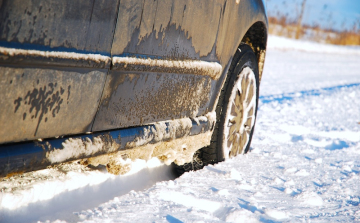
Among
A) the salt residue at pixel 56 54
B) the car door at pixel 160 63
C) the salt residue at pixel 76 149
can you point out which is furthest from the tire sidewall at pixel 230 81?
the salt residue at pixel 56 54

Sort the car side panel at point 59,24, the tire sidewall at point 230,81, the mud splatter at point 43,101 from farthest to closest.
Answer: the tire sidewall at point 230,81 → the mud splatter at point 43,101 → the car side panel at point 59,24

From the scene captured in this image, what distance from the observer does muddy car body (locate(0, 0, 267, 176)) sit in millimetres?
1041

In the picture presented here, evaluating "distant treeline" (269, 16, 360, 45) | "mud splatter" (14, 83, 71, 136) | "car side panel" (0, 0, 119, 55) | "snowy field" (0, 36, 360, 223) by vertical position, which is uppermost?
"distant treeline" (269, 16, 360, 45)

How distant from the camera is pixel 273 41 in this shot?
16.9m

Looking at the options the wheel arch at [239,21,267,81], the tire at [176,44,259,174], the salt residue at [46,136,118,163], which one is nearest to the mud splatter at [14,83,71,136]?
the salt residue at [46,136,118,163]

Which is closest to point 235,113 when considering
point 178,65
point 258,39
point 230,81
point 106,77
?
point 230,81

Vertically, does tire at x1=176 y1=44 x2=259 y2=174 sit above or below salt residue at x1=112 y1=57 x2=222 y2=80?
below

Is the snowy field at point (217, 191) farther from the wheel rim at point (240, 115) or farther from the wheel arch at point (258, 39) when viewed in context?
the wheel arch at point (258, 39)

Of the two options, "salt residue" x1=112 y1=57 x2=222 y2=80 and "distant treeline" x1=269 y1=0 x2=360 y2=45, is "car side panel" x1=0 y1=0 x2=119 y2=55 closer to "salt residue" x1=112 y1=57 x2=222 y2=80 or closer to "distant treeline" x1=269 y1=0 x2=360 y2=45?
"salt residue" x1=112 y1=57 x2=222 y2=80

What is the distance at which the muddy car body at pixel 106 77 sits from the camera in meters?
1.04

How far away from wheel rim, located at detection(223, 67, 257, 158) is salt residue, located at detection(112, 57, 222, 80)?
0.34 meters

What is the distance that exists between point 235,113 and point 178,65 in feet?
2.71

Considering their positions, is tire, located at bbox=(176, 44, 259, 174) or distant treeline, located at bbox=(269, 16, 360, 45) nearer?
tire, located at bbox=(176, 44, 259, 174)

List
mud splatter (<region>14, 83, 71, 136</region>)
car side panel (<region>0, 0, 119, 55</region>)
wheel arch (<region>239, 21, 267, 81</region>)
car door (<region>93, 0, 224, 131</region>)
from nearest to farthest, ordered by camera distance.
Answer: car side panel (<region>0, 0, 119, 55</region>) < mud splatter (<region>14, 83, 71, 136</region>) < car door (<region>93, 0, 224, 131</region>) < wheel arch (<region>239, 21, 267, 81</region>)
